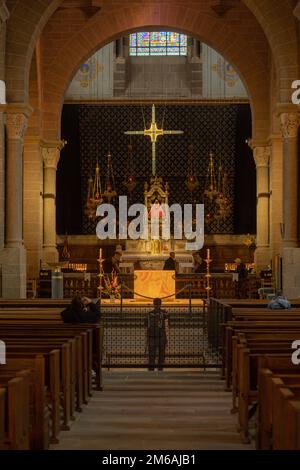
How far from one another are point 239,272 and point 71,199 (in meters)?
10.1

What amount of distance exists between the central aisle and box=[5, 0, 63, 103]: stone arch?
10113 millimetres

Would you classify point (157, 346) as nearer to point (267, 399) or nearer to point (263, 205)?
point (267, 399)

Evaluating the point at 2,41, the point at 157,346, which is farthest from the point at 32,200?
the point at 157,346

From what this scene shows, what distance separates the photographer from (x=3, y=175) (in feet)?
64.7

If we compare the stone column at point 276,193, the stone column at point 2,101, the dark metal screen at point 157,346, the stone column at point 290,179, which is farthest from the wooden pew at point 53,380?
the stone column at point 276,193

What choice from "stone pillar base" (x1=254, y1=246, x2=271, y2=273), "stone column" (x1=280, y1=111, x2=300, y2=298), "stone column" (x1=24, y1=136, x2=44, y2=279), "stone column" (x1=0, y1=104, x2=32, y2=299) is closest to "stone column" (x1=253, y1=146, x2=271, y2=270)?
"stone pillar base" (x1=254, y1=246, x2=271, y2=273)

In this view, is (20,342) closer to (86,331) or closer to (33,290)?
(86,331)

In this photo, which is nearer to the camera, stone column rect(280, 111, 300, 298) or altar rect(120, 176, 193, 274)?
stone column rect(280, 111, 300, 298)

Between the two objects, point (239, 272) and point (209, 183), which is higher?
point (209, 183)

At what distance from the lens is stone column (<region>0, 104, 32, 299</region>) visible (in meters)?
20.0

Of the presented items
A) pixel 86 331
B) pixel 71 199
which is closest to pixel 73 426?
pixel 86 331

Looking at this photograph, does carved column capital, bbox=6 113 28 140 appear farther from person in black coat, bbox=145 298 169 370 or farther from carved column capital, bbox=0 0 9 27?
person in black coat, bbox=145 298 169 370

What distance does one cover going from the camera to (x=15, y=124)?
66.7 ft

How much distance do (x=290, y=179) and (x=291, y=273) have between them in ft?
8.11
